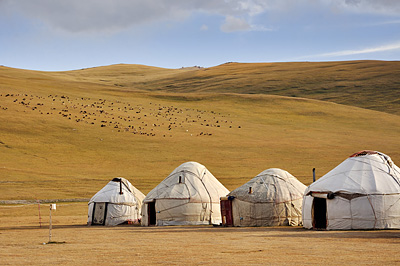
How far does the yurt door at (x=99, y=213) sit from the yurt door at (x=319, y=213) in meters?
11.2

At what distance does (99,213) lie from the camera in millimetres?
31094

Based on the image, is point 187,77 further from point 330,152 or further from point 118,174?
point 118,174

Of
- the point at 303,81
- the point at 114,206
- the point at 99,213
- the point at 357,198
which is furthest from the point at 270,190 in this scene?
the point at 303,81

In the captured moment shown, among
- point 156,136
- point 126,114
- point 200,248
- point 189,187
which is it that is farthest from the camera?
point 126,114

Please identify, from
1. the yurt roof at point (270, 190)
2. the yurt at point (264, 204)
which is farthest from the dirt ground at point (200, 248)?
the yurt roof at point (270, 190)

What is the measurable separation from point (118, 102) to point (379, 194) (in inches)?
2777

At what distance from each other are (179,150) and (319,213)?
3796cm

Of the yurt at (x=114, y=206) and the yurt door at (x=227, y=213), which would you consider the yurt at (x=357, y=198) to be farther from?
the yurt at (x=114, y=206)

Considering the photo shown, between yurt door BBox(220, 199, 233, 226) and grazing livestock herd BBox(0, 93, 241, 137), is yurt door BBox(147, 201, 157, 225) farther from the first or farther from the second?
grazing livestock herd BBox(0, 93, 241, 137)

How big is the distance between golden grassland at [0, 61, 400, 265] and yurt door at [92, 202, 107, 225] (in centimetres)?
134

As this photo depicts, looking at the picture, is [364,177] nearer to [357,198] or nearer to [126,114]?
[357,198]

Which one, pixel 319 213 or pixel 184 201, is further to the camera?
pixel 184 201

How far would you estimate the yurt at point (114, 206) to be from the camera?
3109cm

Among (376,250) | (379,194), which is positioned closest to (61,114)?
(379,194)
